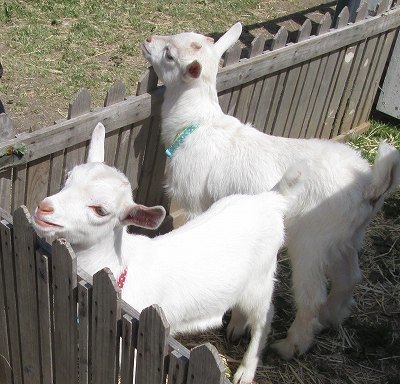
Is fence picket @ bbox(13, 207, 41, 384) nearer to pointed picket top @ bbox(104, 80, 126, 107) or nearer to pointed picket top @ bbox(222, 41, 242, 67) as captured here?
pointed picket top @ bbox(104, 80, 126, 107)

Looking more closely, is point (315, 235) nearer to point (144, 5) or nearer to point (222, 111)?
point (222, 111)

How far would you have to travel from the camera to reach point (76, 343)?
3.16m

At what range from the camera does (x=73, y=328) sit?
3111 millimetres

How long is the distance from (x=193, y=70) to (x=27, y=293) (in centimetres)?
196

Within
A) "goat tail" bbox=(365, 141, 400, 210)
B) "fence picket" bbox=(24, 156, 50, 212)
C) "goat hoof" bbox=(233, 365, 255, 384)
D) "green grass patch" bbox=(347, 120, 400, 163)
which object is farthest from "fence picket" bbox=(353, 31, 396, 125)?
"fence picket" bbox=(24, 156, 50, 212)

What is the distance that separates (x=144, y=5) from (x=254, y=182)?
5.24 metres

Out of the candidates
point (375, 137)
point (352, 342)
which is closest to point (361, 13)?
point (375, 137)

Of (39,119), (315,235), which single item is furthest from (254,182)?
(39,119)

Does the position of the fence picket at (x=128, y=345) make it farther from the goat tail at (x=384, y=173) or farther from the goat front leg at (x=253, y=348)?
the goat tail at (x=384, y=173)

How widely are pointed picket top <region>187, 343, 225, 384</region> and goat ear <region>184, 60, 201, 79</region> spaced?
2.43 m

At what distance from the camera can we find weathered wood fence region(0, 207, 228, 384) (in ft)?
8.73

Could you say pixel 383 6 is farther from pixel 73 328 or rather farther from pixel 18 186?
pixel 73 328

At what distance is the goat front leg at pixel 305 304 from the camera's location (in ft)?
13.9

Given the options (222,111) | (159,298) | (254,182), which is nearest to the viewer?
(159,298)
